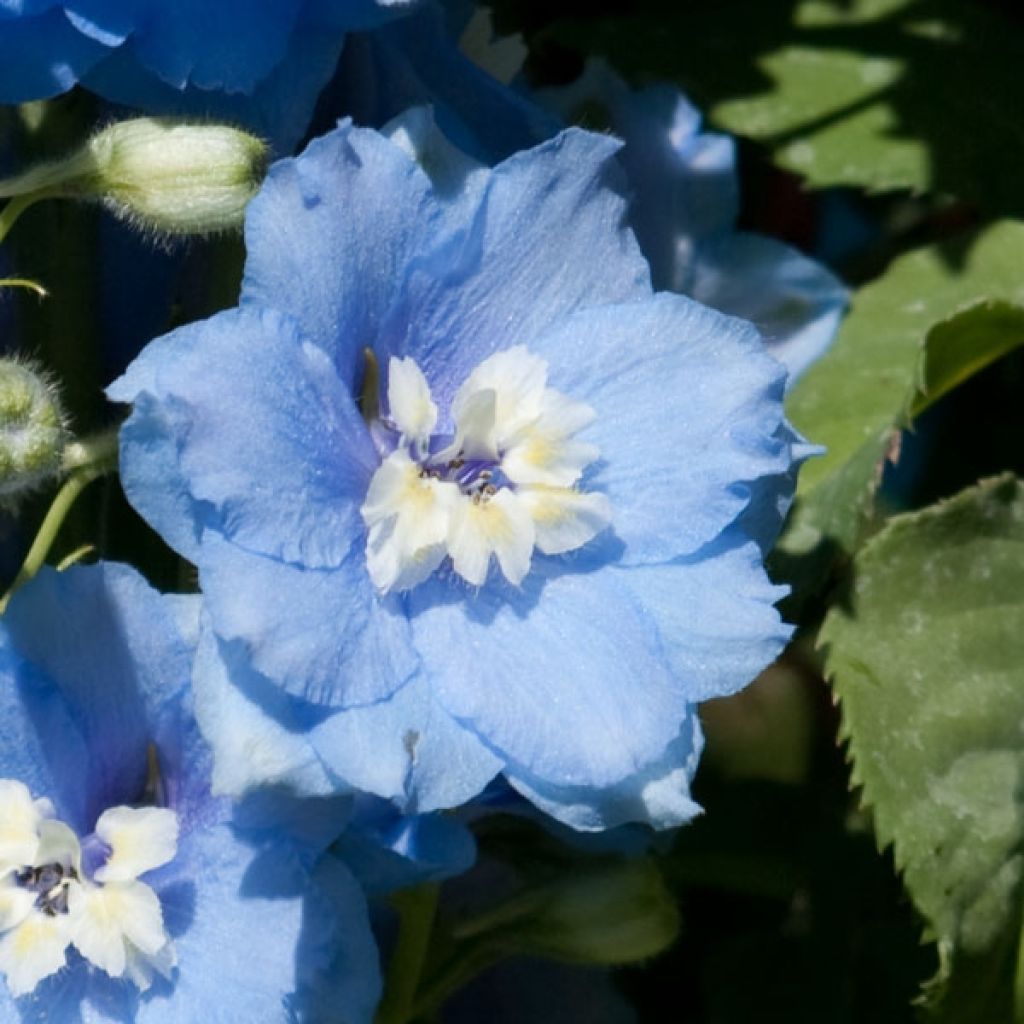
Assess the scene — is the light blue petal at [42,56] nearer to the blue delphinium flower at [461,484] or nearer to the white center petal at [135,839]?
the blue delphinium flower at [461,484]

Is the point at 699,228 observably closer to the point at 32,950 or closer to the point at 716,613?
the point at 716,613

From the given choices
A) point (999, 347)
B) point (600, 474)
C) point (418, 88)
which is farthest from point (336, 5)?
point (999, 347)

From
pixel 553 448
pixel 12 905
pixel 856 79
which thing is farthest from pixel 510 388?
pixel 856 79

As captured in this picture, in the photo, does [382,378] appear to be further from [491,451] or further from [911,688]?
[911,688]

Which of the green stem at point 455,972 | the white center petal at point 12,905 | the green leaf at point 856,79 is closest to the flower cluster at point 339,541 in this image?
the white center petal at point 12,905

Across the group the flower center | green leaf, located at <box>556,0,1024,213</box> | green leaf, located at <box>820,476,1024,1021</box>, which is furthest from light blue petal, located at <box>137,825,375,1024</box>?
green leaf, located at <box>556,0,1024,213</box>

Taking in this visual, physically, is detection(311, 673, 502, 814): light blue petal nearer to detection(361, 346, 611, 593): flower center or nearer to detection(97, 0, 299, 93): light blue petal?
detection(361, 346, 611, 593): flower center
